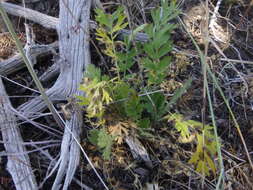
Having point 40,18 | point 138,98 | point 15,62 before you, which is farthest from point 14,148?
point 40,18

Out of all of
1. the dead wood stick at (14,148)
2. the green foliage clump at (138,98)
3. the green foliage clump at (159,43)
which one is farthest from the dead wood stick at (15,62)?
the green foliage clump at (159,43)

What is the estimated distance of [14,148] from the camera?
1.55 m

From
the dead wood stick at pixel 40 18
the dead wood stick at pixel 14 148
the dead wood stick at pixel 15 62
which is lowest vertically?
the dead wood stick at pixel 14 148

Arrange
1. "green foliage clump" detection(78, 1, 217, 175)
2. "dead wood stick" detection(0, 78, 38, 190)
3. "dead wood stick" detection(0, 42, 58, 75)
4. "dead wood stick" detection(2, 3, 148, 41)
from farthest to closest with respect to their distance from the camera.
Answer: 1. "dead wood stick" detection(2, 3, 148, 41)
2. "dead wood stick" detection(0, 42, 58, 75)
3. "dead wood stick" detection(0, 78, 38, 190)
4. "green foliage clump" detection(78, 1, 217, 175)

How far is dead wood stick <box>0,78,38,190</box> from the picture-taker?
1456mm

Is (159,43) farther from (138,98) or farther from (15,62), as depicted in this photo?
(15,62)

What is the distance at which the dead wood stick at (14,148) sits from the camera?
146cm

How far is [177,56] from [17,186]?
3.22ft

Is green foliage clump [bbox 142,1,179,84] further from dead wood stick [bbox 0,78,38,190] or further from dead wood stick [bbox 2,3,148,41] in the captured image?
dead wood stick [bbox 0,78,38,190]

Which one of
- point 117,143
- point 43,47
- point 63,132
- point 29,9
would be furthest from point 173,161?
point 29,9

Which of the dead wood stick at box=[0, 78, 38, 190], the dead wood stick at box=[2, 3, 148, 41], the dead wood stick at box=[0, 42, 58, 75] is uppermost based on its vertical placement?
the dead wood stick at box=[2, 3, 148, 41]

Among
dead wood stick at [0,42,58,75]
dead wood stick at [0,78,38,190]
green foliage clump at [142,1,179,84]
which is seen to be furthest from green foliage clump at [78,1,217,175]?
dead wood stick at [0,42,58,75]

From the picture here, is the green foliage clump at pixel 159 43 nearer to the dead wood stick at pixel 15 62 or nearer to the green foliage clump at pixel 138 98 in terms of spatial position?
the green foliage clump at pixel 138 98

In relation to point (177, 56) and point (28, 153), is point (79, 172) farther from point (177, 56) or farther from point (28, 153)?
point (177, 56)
